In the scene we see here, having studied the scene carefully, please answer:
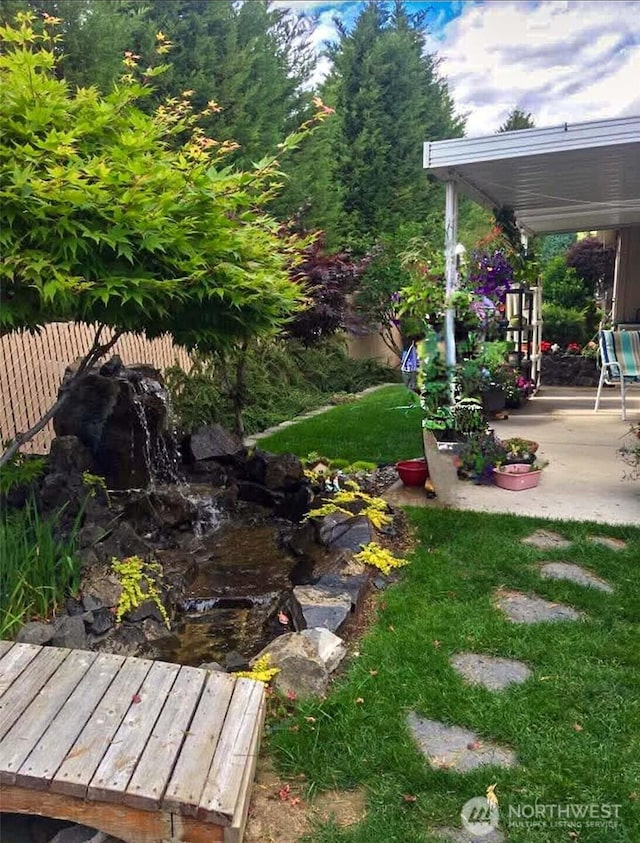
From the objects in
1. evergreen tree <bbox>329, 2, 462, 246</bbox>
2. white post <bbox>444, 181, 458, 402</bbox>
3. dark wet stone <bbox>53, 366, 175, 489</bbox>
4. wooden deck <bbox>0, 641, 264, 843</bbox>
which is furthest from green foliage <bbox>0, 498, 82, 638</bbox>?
evergreen tree <bbox>329, 2, 462, 246</bbox>

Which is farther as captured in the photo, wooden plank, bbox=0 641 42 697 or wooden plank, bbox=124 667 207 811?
wooden plank, bbox=0 641 42 697

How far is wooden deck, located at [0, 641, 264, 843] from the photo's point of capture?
164 centimetres

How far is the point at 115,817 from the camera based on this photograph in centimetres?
166

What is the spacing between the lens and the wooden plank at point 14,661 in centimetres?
209

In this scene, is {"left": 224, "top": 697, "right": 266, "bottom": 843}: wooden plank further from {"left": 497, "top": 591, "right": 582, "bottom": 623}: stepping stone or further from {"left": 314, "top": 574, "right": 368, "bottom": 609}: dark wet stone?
{"left": 497, "top": 591, "right": 582, "bottom": 623}: stepping stone

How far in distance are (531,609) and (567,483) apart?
→ 6.23 ft

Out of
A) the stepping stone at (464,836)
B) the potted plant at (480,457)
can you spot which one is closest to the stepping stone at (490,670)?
the stepping stone at (464,836)

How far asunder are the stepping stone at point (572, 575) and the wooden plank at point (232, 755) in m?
1.71

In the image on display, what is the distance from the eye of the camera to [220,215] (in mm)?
2629

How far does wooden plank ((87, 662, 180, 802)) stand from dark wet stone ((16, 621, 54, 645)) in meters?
0.64

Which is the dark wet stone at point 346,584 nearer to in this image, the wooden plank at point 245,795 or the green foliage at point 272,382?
the wooden plank at point 245,795

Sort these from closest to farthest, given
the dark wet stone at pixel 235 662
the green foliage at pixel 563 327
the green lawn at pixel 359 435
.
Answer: the dark wet stone at pixel 235 662
the green lawn at pixel 359 435
the green foliage at pixel 563 327

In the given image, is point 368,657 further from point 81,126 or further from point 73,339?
point 73,339

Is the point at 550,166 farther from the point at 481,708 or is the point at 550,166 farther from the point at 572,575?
the point at 481,708
